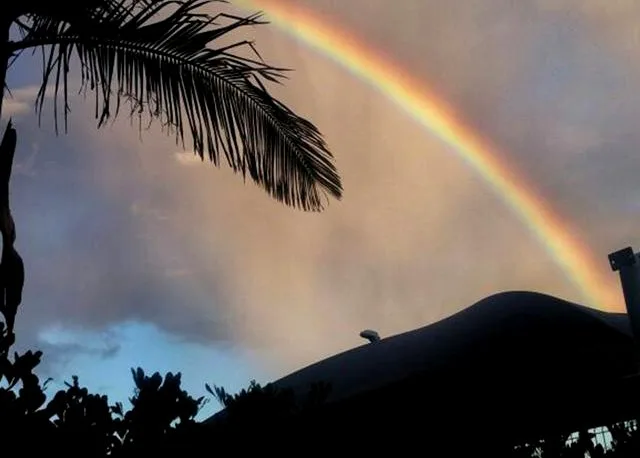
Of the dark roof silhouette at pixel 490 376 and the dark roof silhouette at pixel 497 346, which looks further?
the dark roof silhouette at pixel 497 346

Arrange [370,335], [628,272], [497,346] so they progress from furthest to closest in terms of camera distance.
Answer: [370,335], [497,346], [628,272]

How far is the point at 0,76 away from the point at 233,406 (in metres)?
2.04

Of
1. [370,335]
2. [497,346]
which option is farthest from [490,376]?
[370,335]

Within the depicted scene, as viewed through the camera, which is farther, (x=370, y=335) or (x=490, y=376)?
(x=370, y=335)

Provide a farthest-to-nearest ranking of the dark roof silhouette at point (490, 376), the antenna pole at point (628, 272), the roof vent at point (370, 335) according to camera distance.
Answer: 1. the roof vent at point (370, 335)
2. the antenna pole at point (628, 272)
3. the dark roof silhouette at point (490, 376)

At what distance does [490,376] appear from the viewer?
11.7ft

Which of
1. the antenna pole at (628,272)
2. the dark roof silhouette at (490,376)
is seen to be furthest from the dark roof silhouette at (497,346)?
the antenna pole at (628,272)

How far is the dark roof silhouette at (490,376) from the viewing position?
8.87 ft

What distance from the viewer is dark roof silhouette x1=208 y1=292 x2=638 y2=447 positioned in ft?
8.87

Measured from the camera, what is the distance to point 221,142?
12.8ft

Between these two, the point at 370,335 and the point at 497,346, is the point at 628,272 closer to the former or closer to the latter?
the point at 497,346

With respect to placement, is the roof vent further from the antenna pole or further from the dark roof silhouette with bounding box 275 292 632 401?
the antenna pole

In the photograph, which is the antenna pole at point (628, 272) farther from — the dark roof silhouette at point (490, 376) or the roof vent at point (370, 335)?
the roof vent at point (370, 335)

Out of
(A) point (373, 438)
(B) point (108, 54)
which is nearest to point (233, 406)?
(A) point (373, 438)
